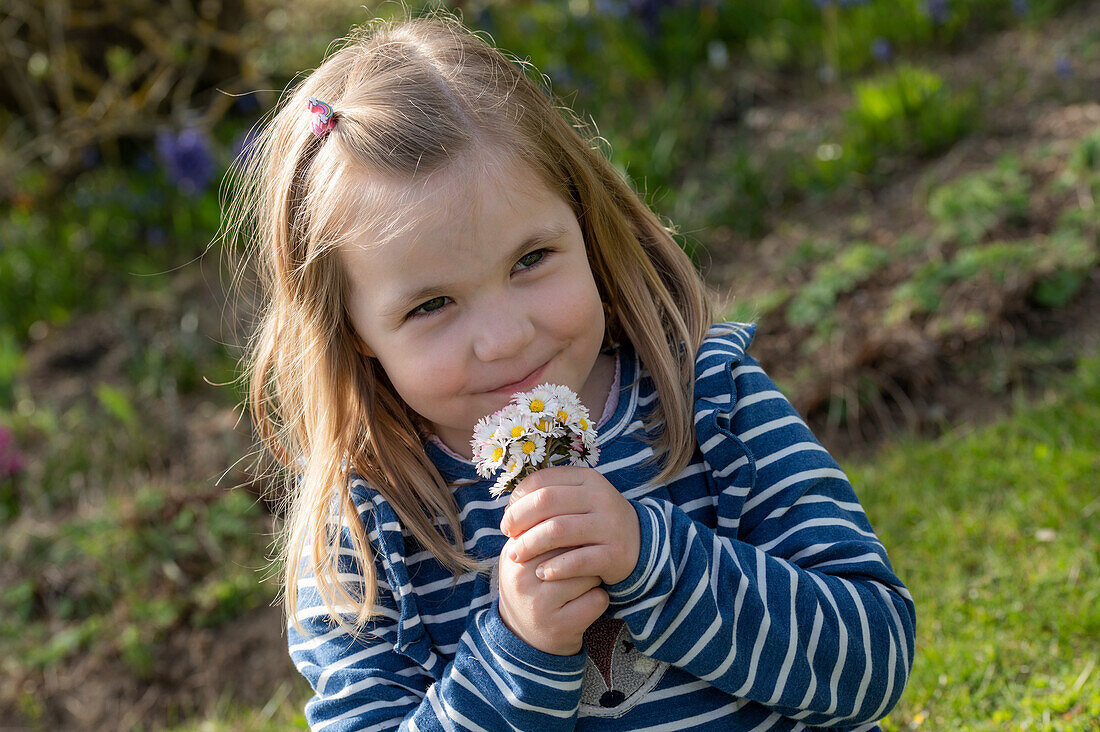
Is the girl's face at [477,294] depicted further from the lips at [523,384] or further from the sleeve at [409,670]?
the sleeve at [409,670]

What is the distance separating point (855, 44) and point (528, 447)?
449 cm

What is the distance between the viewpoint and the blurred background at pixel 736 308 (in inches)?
108

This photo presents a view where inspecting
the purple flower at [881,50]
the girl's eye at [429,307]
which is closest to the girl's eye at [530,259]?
the girl's eye at [429,307]

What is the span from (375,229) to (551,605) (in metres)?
0.63

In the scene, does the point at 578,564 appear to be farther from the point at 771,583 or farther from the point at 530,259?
the point at 530,259

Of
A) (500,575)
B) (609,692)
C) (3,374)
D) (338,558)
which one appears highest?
(500,575)

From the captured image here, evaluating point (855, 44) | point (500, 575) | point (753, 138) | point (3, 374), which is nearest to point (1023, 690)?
point (500, 575)

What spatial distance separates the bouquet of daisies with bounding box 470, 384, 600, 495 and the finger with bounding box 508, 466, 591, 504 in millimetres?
11

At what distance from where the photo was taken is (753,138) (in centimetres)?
509

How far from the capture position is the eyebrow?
150 centimetres

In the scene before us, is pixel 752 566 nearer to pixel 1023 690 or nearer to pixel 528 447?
pixel 528 447

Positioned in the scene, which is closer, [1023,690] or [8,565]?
[1023,690]

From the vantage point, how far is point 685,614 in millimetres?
1452

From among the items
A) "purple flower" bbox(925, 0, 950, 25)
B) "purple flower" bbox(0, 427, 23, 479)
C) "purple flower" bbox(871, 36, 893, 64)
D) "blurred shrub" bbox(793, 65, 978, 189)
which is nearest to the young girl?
"blurred shrub" bbox(793, 65, 978, 189)
